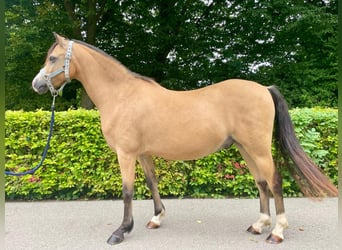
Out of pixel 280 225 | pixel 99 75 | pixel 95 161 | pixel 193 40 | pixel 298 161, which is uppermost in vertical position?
pixel 193 40

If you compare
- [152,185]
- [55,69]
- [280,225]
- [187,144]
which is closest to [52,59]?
[55,69]

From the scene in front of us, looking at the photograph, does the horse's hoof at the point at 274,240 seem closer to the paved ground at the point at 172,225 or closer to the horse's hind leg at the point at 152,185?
the paved ground at the point at 172,225

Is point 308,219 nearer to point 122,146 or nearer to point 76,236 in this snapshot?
point 122,146

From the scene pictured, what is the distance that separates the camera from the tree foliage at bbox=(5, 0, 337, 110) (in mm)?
7566

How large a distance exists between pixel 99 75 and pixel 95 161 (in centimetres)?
198

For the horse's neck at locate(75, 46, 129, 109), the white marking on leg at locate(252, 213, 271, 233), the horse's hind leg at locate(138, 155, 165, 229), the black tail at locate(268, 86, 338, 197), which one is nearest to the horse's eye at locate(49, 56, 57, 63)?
the horse's neck at locate(75, 46, 129, 109)

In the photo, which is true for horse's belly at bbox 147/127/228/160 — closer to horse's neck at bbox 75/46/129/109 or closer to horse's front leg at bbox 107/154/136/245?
horse's front leg at bbox 107/154/136/245

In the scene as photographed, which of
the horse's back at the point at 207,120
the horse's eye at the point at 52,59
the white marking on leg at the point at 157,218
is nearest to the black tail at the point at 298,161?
the horse's back at the point at 207,120

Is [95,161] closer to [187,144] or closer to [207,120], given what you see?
[187,144]

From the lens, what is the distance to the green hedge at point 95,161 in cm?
472

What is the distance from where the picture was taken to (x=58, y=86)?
125 inches

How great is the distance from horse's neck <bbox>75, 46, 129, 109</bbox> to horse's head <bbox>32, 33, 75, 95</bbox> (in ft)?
0.45

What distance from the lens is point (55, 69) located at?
→ 10.1 feet

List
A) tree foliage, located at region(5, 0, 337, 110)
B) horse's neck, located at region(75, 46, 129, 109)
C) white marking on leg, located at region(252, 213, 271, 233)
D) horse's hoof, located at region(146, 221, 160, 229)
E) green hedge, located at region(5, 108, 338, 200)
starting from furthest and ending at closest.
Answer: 1. tree foliage, located at region(5, 0, 337, 110)
2. green hedge, located at region(5, 108, 338, 200)
3. horse's hoof, located at region(146, 221, 160, 229)
4. white marking on leg, located at region(252, 213, 271, 233)
5. horse's neck, located at region(75, 46, 129, 109)
